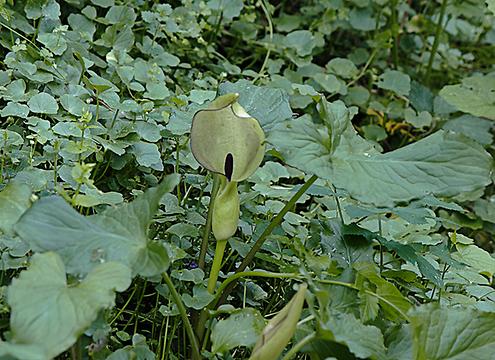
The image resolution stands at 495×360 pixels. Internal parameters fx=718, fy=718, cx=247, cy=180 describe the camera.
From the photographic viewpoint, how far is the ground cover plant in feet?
2.30

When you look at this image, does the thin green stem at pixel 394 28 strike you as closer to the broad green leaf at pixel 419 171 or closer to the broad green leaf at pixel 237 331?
the broad green leaf at pixel 419 171

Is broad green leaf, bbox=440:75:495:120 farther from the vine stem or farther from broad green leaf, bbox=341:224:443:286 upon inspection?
broad green leaf, bbox=341:224:443:286

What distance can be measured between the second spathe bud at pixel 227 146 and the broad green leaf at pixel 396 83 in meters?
1.06

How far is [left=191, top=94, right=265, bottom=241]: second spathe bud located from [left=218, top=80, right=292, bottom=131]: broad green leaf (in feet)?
0.37

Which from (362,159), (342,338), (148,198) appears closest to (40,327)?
(148,198)

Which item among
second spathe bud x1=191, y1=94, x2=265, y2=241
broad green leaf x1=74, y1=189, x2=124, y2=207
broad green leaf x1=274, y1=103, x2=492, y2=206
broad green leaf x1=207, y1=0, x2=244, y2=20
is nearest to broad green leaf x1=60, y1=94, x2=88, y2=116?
broad green leaf x1=74, y1=189, x2=124, y2=207

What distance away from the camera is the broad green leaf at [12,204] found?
730 mm

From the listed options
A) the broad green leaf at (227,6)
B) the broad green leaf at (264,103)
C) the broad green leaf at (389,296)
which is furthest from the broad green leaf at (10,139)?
the broad green leaf at (227,6)

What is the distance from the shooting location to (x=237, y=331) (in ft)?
2.53

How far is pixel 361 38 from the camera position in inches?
87.0

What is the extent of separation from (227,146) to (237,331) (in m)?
0.21

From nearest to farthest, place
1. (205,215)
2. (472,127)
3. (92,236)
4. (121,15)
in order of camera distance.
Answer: (92,236)
(205,215)
(121,15)
(472,127)

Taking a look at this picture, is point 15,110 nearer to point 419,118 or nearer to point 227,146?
point 227,146

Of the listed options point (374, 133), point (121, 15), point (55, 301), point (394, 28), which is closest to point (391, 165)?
point (55, 301)
